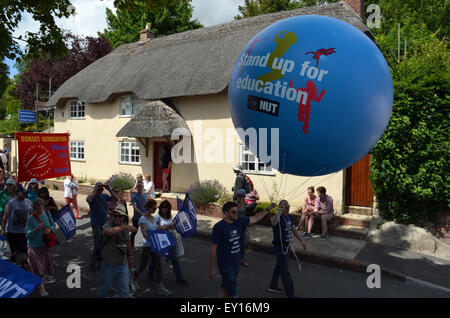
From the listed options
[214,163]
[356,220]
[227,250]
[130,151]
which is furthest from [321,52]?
[130,151]

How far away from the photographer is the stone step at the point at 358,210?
9977 millimetres

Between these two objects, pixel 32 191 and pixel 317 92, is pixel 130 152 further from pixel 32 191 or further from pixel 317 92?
pixel 317 92

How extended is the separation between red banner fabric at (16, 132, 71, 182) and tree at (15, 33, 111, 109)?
76.1 ft

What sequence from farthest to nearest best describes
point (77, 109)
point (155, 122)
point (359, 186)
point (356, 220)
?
1. point (77, 109)
2. point (155, 122)
3. point (359, 186)
4. point (356, 220)

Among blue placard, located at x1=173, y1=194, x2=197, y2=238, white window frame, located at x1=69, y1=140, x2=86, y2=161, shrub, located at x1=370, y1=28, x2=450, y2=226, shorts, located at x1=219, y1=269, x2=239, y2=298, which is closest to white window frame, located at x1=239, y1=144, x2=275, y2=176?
shrub, located at x1=370, y1=28, x2=450, y2=226

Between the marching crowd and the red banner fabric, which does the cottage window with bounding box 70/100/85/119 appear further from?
the marching crowd

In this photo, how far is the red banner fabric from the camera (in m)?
7.54

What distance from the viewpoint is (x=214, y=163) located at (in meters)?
13.1

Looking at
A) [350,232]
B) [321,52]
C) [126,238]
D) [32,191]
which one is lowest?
[350,232]

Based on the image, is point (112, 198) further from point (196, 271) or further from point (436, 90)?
point (436, 90)

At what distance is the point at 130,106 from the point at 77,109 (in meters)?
4.19

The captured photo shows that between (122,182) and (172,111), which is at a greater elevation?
(172,111)

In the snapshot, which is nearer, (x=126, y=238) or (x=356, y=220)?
(x=126, y=238)

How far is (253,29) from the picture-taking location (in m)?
15.0
